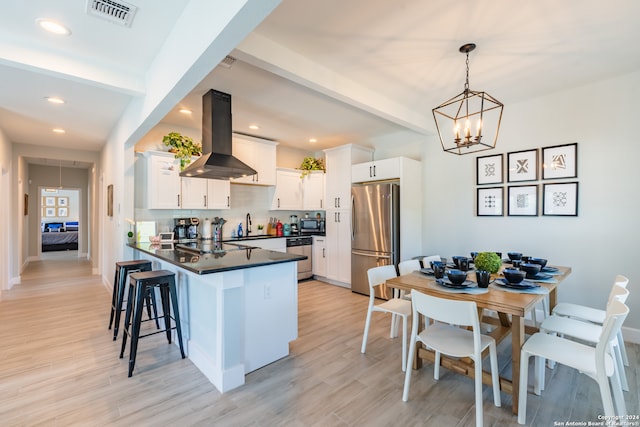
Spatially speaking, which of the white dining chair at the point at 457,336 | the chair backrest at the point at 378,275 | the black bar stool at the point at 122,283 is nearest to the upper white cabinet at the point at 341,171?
the chair backrest at the point at 378,275

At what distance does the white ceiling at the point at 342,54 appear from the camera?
198 centimetres

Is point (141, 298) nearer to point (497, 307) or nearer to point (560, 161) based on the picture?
point (497, 307)

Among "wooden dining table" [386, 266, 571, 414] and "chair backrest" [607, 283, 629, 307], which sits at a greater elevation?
"chair backrest" [607, 283, 629, 307]

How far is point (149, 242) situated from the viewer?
13.0 ft

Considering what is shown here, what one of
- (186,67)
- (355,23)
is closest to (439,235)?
(355,23)

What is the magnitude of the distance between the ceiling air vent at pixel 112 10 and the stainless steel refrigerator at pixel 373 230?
3383mm

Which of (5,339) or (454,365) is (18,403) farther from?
(454,365)

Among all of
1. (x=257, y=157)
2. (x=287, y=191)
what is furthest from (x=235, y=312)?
(x=287, y=191)

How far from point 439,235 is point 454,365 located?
7.98ft

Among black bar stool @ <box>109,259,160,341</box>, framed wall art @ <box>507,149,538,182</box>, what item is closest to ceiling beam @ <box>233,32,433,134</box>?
framed wall art @ <box>507,149,538,182</box>

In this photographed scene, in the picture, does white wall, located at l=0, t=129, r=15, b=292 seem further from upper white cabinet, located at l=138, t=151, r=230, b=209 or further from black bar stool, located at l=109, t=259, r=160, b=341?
black bar stool, located at l=109, t=259, r=160, b=341

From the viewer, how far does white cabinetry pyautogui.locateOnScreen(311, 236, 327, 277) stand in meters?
5.38

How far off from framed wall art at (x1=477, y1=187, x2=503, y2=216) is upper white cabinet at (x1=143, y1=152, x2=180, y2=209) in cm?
413

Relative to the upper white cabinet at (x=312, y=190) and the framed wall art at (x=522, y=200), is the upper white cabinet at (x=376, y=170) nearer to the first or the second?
the upper white cabinet at (x=312, y=190)
